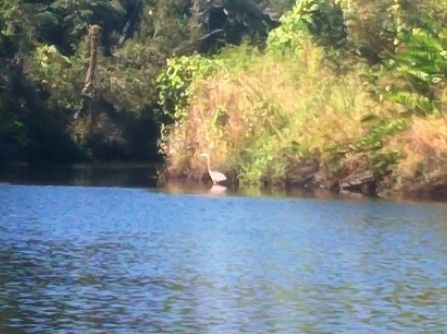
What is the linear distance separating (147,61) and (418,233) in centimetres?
4753

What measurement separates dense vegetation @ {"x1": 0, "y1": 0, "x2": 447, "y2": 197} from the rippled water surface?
6836mm

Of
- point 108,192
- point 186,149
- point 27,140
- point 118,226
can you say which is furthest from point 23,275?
point 27,140

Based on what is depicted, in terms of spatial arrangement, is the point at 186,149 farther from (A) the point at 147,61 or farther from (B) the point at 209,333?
(B) the point at 209,333

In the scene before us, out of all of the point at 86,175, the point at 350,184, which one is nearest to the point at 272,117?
the point at 350,184

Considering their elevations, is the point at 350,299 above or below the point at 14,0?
below

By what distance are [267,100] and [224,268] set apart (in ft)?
89.7

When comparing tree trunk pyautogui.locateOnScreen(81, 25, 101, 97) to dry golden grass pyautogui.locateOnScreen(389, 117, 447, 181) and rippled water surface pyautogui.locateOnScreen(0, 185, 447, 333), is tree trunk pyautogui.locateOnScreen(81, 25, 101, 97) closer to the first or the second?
dry golden grass pyautogui.locateOnScreen(389, 117, 447, 181)

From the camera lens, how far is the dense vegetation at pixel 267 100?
46.2 metres

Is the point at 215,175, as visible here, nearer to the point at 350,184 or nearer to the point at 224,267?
the point at 350,184

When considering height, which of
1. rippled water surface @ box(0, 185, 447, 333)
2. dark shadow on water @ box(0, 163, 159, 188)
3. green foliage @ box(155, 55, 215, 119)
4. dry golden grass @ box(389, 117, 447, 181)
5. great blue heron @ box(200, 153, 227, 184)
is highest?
green foliage @ box(155, 55, 215, 119)

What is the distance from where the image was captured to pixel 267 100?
52156 mm

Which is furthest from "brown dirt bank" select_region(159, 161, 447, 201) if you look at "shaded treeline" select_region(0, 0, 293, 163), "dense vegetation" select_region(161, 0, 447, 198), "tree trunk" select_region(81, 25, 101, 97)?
"tree trunk" select_region(81, 25, 101, 97)

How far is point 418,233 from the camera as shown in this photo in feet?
102

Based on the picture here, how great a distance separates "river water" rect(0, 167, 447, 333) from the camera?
64.6ft
